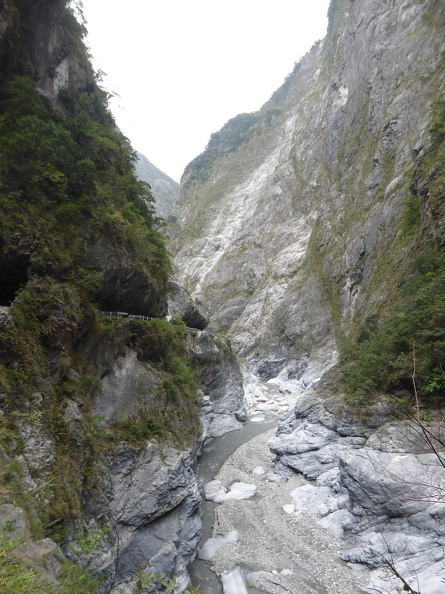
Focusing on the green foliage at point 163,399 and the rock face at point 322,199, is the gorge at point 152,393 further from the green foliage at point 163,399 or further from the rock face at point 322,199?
the rock face at point 322,199

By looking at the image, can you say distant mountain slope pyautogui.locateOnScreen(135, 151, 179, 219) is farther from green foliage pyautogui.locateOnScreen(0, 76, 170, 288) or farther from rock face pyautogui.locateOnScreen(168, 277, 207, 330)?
green foliage pyautogui.locateOnScreen(0, 76, 170, 288)

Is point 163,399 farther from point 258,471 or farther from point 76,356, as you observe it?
point 258,471

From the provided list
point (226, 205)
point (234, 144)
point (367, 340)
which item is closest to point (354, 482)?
point (367, 340)

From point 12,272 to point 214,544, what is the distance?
1285cm

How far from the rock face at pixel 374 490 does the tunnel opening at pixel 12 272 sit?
37.2 ft

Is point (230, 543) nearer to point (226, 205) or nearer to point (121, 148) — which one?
point (121, 148)

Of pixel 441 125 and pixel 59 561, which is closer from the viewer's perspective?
pixel 59 561

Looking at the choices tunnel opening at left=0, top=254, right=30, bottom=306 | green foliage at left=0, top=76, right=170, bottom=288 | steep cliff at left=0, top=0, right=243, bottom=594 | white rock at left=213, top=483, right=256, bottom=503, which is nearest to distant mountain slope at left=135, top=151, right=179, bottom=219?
green foliage at left=0, top=76, right=170, bottom=288

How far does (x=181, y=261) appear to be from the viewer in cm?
7875

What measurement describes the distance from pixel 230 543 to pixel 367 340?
1525cm

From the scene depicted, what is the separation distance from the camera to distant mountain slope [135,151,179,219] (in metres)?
132

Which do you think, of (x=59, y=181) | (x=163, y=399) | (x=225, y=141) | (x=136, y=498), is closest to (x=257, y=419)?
(x=163, y=399)

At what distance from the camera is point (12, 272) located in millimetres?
11109

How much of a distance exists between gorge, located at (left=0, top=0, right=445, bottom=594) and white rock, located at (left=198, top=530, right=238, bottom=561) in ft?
1.26
